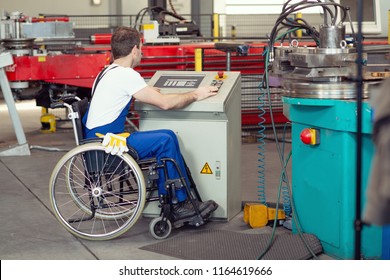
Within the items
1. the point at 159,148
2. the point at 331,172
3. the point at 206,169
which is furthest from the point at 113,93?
the point at 331,172

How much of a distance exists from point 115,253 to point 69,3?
42.9 feet

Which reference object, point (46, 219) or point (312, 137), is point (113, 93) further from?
point (312, 137)

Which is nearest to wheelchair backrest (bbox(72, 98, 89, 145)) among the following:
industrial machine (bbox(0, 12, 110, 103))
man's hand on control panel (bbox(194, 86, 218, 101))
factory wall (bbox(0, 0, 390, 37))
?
man's hand on control panel (bbox(194, 86, 218, 101))

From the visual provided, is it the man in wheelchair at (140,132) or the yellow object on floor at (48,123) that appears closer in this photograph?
the man in wheelchair at (140,132)

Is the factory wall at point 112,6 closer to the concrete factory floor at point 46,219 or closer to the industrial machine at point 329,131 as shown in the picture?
the concrete factory floor at point 46,219

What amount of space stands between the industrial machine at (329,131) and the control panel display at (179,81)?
0.79 m

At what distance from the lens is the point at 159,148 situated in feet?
14.7

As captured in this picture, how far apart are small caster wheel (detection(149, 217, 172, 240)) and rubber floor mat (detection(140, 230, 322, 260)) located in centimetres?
5

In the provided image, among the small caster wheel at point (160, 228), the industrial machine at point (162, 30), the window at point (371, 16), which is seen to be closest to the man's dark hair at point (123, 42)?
the small caster wheel at point (160, 228)

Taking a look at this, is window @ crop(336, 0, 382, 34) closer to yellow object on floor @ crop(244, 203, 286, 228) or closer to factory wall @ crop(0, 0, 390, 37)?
yellow object on floor @ crop(244, 203, 286, 228)

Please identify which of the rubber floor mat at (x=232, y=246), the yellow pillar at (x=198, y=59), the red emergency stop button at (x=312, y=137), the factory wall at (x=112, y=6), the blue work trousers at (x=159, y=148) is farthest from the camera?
the factory wall at (x=112, y=6)

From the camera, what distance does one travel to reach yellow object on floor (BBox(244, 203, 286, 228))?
15.5ft

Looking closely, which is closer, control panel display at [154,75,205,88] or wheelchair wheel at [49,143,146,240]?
wheelchair wheel at [49,143,146,240]

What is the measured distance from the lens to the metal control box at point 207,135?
15.5 feet
